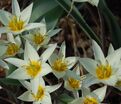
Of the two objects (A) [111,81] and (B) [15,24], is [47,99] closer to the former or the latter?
(A) [111,81]

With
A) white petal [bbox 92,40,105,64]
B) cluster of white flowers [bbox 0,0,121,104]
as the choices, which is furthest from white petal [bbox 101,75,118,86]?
white petal [bbox 92,40,105,64]

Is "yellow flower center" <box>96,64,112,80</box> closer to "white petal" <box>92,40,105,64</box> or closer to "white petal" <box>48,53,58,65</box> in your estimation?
"white petal" <box>92,40,105,64</box>

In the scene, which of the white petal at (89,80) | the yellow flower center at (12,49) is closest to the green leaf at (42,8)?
the yellow flower center at (12,49)

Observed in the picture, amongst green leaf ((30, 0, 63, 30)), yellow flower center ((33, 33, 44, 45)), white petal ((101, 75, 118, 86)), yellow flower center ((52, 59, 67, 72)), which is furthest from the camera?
green leaf ((30, 0, 63, 30))

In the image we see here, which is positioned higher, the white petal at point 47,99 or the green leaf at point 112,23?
the green leaf at point 112,23

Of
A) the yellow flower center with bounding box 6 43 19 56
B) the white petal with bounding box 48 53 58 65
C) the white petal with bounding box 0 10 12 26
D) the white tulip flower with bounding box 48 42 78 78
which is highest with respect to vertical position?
the white petal with bounding box 0 10 12 26

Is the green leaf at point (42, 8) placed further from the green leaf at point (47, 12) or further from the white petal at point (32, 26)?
the white petal at point (32, 26)

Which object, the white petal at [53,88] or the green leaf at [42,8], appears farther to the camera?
the green leaf at [42,8]
